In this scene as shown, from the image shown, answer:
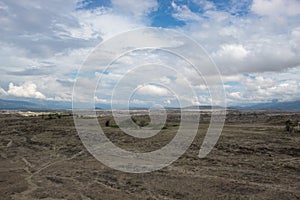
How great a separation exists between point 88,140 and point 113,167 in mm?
10692

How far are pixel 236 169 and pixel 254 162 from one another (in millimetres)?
1908

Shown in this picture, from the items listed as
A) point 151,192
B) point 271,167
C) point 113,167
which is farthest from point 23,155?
point 271,167

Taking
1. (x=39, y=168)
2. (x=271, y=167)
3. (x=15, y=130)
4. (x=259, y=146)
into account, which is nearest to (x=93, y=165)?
(x=39, y=168)

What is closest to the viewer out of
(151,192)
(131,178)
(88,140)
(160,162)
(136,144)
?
(151,192)

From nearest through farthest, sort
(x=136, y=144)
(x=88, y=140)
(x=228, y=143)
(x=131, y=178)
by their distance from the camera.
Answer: (x=131, y=178), (x=228, y=143), (x=136, y=144), (x=88, y=140)

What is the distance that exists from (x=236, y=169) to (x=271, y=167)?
74.1 inches

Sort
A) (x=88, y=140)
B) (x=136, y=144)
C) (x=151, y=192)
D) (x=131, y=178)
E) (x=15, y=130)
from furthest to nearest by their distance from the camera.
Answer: (x=15, y=130)
(x=88, y=140)
(x=136, y=144)
(x=131, y=178)
(x=151, y=192)

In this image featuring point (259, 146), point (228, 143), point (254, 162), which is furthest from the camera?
point (228, 143)

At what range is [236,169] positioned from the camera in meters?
16.5

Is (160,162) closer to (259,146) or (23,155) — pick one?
(259,146)

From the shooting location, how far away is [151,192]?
13391 mm

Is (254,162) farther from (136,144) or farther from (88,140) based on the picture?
(88,140)

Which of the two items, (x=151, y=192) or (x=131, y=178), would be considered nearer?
(x=151, y=192)

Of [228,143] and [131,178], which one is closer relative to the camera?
[131,178]
